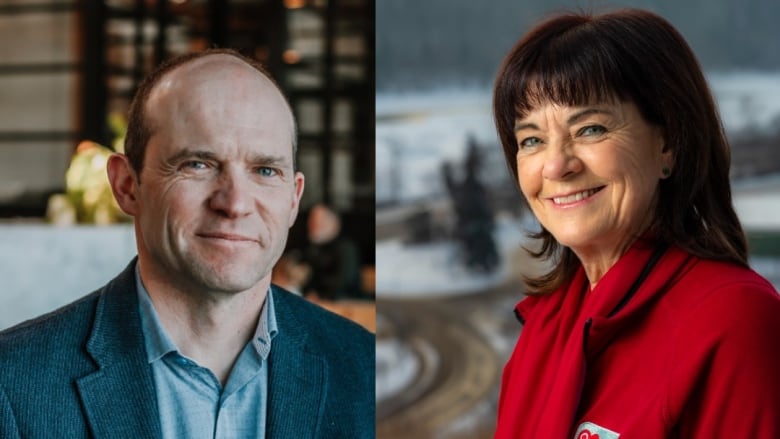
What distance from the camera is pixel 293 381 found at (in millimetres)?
1760

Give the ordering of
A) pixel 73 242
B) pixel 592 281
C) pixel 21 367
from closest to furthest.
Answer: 1. pixel 21 367
2. pixel 592 281
3. pixel 73 242

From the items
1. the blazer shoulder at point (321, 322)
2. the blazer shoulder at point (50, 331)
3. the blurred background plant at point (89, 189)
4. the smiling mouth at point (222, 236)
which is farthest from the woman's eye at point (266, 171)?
the blurred background plant at point (89, 189)

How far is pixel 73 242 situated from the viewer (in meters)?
1.99

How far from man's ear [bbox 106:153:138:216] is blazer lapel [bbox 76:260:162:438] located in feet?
0.48

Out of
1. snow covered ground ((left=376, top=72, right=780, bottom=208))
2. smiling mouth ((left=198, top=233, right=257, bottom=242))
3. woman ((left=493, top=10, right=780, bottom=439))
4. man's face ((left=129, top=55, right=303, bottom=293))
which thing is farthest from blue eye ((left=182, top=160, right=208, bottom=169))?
snow covered ground ((left=376, top=72, right=780, bottom=208))

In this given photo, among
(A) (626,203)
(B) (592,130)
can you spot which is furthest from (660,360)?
(B) (592,130)

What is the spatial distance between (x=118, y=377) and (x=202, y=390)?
14 cm

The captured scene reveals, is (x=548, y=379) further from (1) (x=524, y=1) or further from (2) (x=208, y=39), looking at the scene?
(1) (x=524, y=1)

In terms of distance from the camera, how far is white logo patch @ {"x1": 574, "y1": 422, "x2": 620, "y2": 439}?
1.53 meters

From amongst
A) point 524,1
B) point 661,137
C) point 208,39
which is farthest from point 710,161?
point 524,1

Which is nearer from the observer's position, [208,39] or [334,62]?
[208,39]

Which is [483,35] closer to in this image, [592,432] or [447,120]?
[447,120]

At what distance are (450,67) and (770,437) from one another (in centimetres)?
343

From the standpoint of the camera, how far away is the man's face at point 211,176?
63.7 inches
